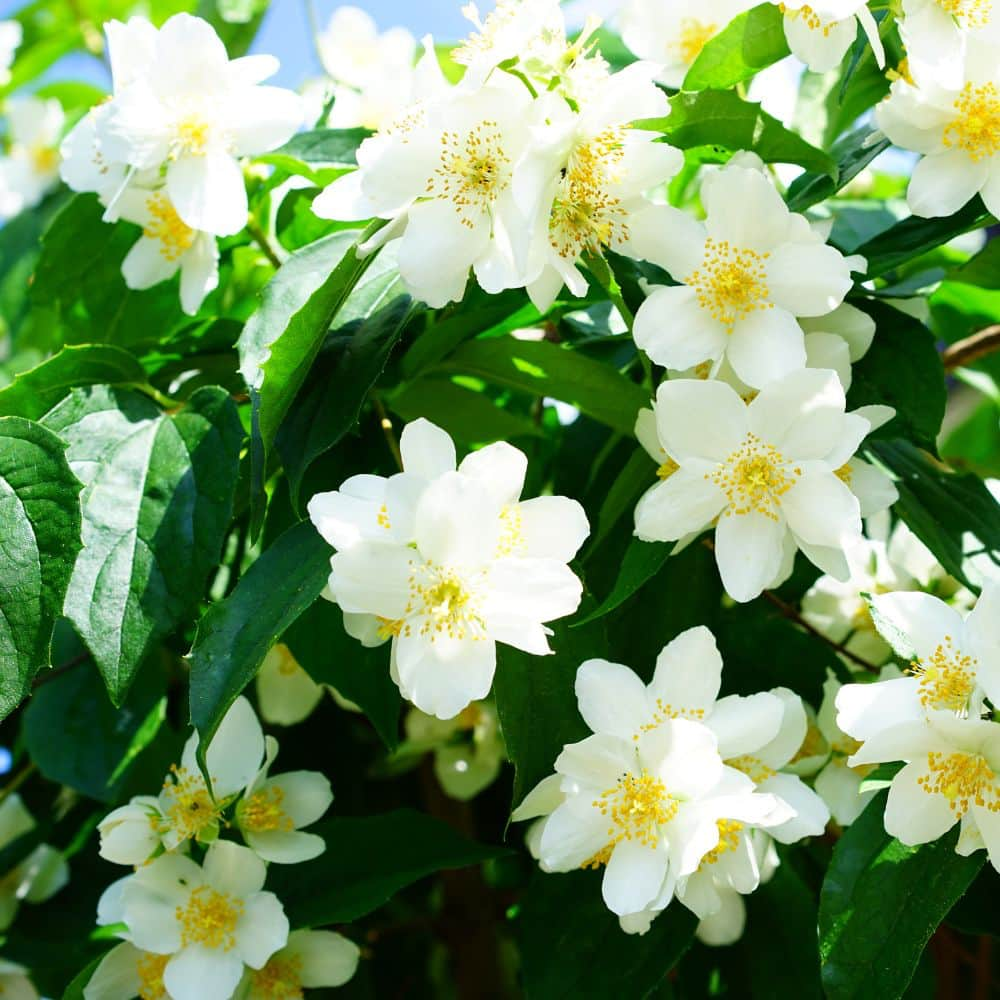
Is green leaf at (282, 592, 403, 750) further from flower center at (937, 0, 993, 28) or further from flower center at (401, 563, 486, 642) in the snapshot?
flower center at (937, 0, 993, 28)

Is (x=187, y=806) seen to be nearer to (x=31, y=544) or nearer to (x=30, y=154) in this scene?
(x=31, y=544)

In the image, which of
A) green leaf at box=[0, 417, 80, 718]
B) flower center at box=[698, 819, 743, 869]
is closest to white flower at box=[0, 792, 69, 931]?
green leaf at box=[0, 417, 80, 718]

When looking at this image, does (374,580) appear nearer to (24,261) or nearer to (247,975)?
(247,975)

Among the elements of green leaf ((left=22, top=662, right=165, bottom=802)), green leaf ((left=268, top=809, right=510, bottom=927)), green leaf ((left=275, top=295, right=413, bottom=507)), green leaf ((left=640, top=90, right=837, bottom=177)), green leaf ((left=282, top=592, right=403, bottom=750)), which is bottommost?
green leaf ((left=268, top=809, right=510, bottom=927))

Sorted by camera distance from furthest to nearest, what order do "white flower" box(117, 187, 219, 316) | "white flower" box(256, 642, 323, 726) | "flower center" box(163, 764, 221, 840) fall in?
"white flower" box(256, 642, 323, 726) → "white flower" box(117, 187, 219, 316) → "flower center" box(163, 764, 221, 840)

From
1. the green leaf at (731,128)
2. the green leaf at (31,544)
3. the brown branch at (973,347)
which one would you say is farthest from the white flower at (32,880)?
the brown branch at (973,347)

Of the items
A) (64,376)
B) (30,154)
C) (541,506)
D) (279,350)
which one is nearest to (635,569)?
(541,506)

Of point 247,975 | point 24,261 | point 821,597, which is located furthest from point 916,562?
point 24,261
